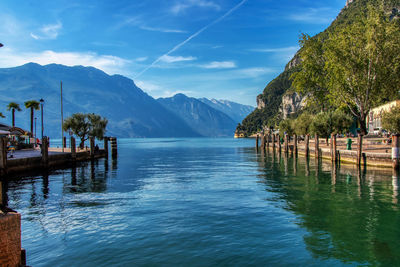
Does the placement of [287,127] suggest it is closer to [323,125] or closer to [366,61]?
[323,125]

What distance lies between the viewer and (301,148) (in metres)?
51.5

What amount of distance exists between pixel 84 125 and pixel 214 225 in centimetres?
5594

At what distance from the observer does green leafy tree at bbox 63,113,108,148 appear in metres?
61.8

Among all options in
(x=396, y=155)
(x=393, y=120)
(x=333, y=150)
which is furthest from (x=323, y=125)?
(x=396, y=155)

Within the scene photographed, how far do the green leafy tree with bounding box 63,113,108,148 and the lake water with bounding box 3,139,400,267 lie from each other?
41.9 metres

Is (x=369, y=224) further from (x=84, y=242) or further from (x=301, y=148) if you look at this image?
(x=301, y=148)

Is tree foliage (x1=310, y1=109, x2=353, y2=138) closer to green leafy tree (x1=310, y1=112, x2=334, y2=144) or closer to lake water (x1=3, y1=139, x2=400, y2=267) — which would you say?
green leafy tree (x1=310, y1=112, x2=334, y2=144)

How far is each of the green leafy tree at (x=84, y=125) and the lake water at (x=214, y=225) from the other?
4190 centimetres

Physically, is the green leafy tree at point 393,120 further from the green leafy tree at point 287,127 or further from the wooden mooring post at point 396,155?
the green leafy tree at point 287,127

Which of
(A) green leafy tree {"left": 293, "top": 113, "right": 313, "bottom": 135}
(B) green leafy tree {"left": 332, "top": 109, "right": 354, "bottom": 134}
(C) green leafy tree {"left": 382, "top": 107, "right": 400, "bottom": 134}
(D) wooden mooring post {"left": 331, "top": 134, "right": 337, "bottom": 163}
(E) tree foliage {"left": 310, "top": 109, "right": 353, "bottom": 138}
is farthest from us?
(A) green leafy tree {"left": 293, "top": 113, "right": 313, "bottom": 135}


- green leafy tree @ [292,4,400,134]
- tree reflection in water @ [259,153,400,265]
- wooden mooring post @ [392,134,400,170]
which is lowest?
tree reflection in water @ [259,153,400,265]

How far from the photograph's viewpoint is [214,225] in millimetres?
12289

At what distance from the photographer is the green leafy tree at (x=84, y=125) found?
61.8 meters

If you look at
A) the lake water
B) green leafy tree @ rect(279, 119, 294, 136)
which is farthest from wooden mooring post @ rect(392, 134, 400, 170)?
green leafy tree @ rect(279, 119, 294, 136)
